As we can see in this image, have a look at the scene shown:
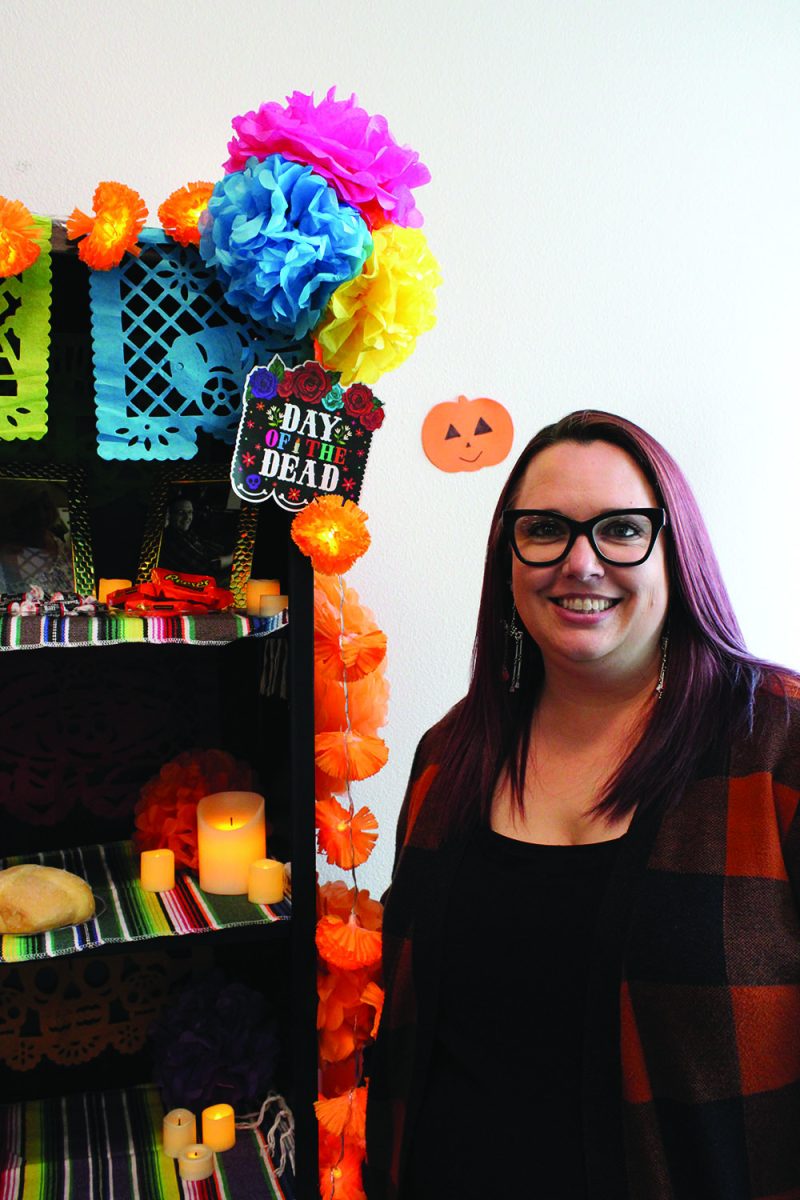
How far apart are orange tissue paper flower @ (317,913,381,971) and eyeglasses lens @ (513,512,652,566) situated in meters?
0.65

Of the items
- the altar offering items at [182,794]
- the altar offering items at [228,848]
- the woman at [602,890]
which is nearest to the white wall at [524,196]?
the altar offering items at [182,794]

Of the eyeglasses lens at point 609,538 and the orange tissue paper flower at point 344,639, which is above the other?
the eyeglasses lens at point 609,538

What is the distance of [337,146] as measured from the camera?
135 centimetres

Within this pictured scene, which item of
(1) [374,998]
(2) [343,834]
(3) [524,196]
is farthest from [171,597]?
(3) [524,196]

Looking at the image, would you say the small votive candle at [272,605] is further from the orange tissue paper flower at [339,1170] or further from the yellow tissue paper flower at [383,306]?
the orange tissue paper flower at [339,1170]

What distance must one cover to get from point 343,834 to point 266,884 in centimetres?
15

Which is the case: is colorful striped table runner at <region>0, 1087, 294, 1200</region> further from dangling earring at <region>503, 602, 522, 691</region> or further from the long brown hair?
dangling earring at <region>503, 602, 522, 691</region>

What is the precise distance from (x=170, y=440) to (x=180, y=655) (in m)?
0.60

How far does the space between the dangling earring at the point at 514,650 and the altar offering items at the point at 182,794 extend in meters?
0.67

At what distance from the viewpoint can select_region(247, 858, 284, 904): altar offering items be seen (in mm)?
1605

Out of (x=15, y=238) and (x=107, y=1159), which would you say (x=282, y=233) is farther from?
(x=107, y=1159)

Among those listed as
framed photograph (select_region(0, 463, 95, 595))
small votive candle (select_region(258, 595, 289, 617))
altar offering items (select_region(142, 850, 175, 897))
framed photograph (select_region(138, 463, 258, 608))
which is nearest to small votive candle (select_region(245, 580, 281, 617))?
small votive candle (select_region(258, 595, 289, 617))

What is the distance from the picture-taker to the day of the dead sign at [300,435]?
1448 millimetres

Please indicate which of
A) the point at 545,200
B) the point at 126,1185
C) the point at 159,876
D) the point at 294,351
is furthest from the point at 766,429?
the point at 126,1185
